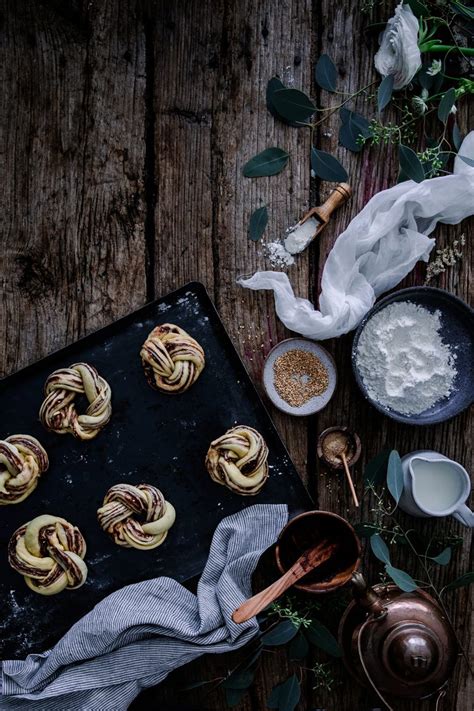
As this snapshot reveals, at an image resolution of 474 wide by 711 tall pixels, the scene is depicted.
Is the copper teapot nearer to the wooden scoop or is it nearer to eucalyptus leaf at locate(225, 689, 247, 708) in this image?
the wooden scoop

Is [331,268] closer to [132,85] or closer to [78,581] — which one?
[132,85]

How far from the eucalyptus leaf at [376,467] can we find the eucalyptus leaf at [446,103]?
33.8 inches


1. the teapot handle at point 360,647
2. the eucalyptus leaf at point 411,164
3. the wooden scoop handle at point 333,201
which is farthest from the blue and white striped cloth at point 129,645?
the eucalyptus leaf at point 411,164

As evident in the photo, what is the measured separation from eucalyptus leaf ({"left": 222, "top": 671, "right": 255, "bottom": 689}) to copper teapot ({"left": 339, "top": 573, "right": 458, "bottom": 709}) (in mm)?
272

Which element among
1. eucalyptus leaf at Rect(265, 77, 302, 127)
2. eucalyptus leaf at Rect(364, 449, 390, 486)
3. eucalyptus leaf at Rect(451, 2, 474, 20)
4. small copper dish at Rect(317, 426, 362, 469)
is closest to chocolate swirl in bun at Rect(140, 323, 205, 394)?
small copper dish at Rect(317, 426, 362, 469)

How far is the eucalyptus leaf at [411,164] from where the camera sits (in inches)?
71.7

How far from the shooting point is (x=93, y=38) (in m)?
1.88

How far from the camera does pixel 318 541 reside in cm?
180

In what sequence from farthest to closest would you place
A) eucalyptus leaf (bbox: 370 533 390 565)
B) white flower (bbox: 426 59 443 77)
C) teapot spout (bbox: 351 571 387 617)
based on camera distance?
white flower (bbox: 426 59 443 77) → eucalyptus leaf (bbox: 370 533 390 565) → teapot spout (bbox: 351 571 387 617)

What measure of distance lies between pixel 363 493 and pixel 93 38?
4.49 feet

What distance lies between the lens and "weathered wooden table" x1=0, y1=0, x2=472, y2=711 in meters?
1.88

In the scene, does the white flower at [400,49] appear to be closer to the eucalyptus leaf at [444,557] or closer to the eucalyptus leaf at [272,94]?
the eucalyptus leaf at [272,94]

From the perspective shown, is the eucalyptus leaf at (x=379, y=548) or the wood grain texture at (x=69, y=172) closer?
the eucalyptus leaf at (x=379, y=548)

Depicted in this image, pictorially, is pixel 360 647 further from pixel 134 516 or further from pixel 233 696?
pixel 134 516
